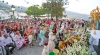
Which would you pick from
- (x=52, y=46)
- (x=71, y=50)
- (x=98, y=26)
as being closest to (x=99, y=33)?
(x=98, y=26)

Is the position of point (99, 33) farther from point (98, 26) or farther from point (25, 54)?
point (25, 54)

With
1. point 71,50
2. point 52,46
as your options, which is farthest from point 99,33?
point 71,50

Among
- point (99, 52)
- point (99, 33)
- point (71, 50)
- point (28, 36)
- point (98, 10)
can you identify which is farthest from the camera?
point (28, 36)

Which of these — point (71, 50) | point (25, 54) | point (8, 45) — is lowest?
point (25, 54)

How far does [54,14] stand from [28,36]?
71.0ft

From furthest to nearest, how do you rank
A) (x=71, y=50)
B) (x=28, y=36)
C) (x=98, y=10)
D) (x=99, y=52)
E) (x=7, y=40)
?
1. (x=28, y=36)
2. (x=7, y=40)
3. (x=98, y=10)
4. (x=71, y=50)
5. (x=99, y=52)

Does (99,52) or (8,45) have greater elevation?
(99,52)

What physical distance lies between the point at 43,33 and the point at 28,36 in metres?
1.15

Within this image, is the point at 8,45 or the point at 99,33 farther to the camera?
the point at 8,45

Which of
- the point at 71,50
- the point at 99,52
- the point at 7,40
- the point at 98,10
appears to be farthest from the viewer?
the point at 7,40

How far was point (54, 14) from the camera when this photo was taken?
31.8m

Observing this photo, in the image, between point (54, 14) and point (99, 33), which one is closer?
point (99, 33)

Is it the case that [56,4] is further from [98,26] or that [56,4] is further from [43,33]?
[98,26]

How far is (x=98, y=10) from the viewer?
754 centimetres
